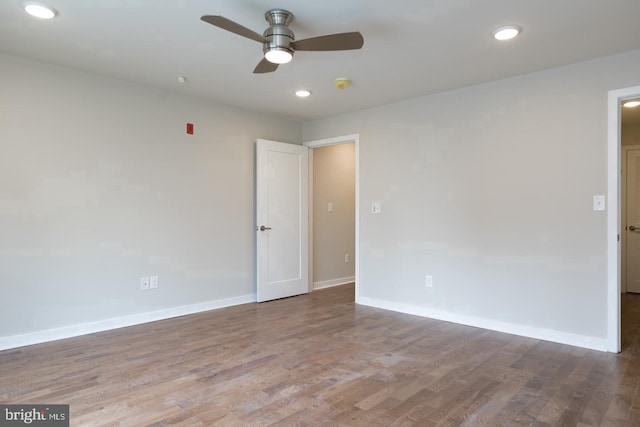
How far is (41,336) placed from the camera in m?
3.31

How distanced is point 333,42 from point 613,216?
2.57 m

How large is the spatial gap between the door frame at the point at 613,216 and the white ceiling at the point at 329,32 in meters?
0.47

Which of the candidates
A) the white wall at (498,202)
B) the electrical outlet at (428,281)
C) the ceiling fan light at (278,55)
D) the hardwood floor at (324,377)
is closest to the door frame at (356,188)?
the white wall at (498,202)

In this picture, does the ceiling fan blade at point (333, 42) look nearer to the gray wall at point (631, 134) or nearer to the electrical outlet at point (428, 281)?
the electrical outlet at point (428, 281)

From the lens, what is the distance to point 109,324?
3.70 meters

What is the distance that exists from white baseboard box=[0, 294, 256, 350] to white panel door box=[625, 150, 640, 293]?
529 centimetres

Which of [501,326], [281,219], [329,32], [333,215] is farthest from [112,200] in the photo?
[501,326]

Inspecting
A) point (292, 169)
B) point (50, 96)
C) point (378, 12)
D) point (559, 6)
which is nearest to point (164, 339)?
point (50, 96)

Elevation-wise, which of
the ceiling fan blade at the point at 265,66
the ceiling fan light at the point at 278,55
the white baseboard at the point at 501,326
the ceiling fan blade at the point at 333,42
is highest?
the ceiling fan blade at the point at 265,66

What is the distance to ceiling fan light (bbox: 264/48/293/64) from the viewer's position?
249cm

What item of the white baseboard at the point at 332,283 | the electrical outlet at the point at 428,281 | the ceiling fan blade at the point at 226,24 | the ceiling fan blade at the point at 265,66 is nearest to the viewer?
the ceiling fan blade at the point at 226,24

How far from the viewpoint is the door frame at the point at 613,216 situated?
3.08m

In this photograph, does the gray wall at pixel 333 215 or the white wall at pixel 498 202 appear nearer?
the white wall at pixel 498 202

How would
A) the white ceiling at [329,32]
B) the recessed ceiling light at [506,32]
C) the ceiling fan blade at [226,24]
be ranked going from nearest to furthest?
1. the ceiling fan blade at [226,24]
2. the white ceiling at [329,32]
3. the recessed ceiling light at [506,32]
